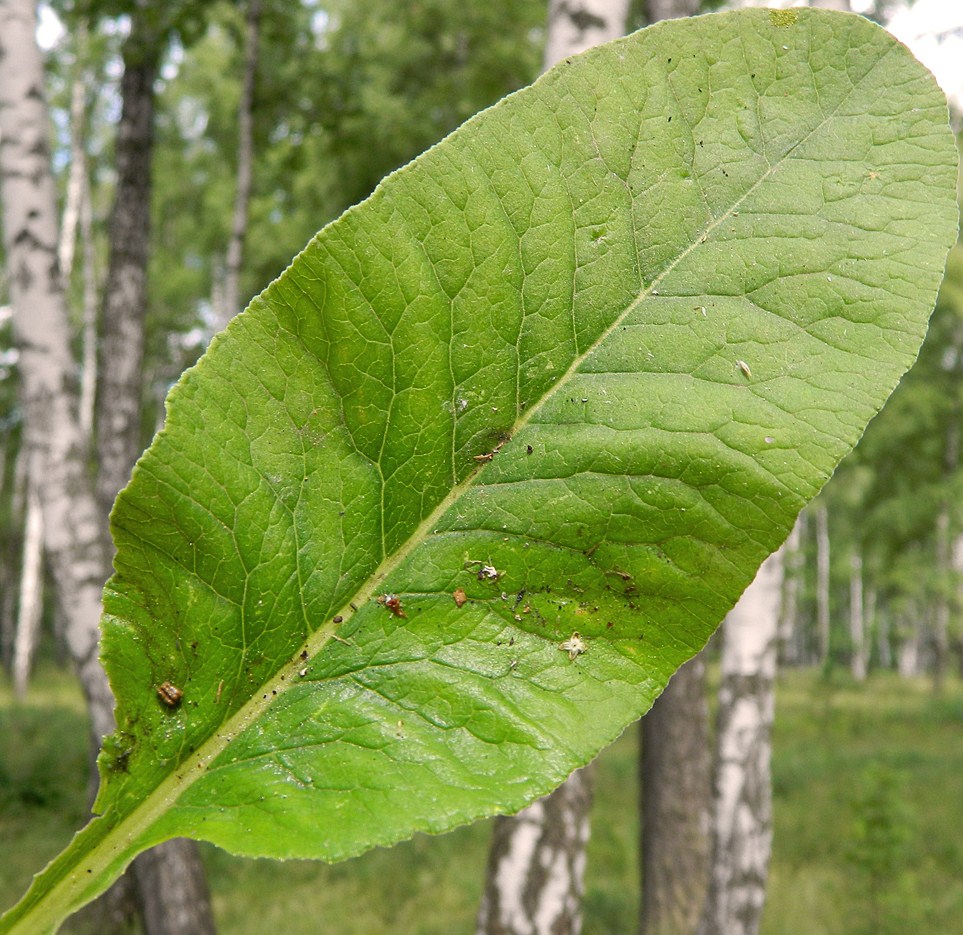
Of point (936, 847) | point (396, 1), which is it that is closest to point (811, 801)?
point (936, 847)

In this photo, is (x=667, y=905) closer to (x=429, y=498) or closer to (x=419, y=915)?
(x=419, y=915)

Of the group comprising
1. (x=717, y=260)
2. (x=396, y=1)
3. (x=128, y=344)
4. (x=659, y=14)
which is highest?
(x=396, y=1)

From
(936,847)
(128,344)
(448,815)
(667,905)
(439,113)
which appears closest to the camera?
(448,815)

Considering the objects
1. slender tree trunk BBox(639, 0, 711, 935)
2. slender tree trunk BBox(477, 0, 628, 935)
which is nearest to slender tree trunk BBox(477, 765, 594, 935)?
slender tree trunk BBox(477, 0, 628, 935)

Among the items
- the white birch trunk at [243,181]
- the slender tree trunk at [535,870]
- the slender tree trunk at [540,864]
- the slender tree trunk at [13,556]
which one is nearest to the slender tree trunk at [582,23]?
the slender tree trunk at [540,864]

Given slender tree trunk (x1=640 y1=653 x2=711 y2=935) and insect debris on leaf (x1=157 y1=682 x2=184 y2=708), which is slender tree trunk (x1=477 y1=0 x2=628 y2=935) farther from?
insect debris on leaf (x1=157 y1=682 x2=184 y2=708)

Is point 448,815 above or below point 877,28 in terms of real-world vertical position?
below

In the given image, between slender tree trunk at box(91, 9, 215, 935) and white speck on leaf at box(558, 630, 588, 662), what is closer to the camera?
white speck on leaf at box(558, 630, 588, 662)
